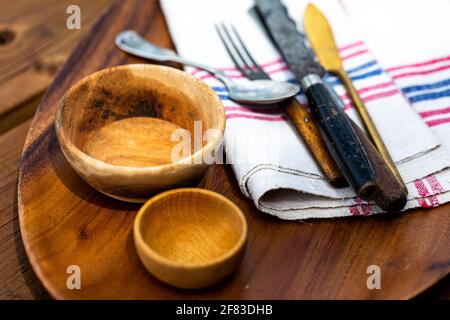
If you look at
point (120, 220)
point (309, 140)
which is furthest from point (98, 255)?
point (309, 140)

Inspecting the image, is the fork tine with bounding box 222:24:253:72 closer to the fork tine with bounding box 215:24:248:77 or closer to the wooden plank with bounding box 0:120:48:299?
the fork tine with bounding box 215:24:248:77

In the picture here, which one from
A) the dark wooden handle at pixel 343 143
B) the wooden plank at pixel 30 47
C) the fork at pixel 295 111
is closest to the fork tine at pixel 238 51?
the fork at pixel 295 111

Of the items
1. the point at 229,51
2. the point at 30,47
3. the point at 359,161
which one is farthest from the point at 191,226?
the point at 30,47

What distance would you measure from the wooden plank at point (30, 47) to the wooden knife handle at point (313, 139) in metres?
0.35

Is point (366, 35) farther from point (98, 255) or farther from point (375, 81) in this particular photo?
point (98, 255)

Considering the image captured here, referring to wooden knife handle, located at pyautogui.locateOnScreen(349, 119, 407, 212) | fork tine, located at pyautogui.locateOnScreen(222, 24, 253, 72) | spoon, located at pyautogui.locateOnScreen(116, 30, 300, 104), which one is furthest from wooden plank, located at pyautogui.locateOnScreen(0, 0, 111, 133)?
wooden knife handle, located at pyautogui.locateOnScreen(349, 119, 407, 212)

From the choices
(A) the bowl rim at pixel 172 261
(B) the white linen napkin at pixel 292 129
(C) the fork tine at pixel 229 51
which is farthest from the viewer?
(C) the fork tine at pixel 229 51

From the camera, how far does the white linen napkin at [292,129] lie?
0.57 meters

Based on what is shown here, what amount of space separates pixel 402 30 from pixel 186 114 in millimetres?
370

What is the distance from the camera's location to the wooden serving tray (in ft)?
1.60

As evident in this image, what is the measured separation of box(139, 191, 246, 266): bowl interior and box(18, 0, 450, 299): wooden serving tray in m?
0.03

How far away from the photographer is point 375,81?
0.72m

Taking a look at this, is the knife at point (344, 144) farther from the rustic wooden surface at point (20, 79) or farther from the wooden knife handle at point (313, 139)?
the rustic wooden surface at point (20, 79)

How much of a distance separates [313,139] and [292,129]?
0.13 ft
